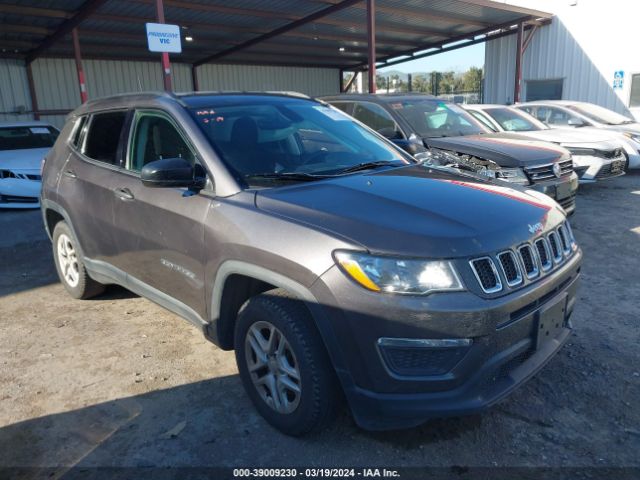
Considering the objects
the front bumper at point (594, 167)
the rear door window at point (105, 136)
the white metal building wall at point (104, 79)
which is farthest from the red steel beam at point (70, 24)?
the front bumper at point (594, 167)

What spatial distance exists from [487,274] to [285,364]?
108cm

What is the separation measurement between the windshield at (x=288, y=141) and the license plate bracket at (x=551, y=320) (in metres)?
1.41

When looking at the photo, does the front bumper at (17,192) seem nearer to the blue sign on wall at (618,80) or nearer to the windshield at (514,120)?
the windshield at (514,120)

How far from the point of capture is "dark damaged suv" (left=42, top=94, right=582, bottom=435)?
2.23 m

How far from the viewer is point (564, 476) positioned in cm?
240

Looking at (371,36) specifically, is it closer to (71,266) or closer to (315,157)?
(71,266)

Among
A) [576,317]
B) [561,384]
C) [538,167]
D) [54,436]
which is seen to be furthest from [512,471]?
[538,167]

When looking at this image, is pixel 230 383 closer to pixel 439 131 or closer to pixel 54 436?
pixel 54 436

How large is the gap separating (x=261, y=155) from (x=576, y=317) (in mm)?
2762

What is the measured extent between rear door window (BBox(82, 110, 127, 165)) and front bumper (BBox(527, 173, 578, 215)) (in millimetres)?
4498

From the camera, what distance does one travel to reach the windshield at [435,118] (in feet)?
24.0

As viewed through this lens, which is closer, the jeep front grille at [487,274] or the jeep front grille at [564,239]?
the jeep front grille at [487,274]

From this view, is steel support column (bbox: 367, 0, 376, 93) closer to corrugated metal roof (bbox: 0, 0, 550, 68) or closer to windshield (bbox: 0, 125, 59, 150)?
corrugated metal roof (bbox: 0, 0, 550, 68)

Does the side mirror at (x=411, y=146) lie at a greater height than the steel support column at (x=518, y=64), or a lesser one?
lesser
